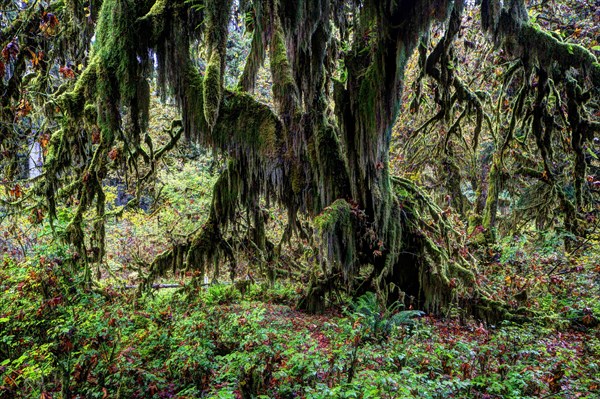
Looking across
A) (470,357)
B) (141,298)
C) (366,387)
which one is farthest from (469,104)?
(141,298)

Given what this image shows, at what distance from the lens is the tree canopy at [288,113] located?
484 centimetres

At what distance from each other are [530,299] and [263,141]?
551cm

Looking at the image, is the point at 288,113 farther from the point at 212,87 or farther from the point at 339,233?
the point at 339,233

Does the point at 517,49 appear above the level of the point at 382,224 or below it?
above

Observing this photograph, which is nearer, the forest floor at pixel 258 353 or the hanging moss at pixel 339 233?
the forest floor at pixel 258 353

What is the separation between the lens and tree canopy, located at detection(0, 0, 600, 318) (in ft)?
15.9

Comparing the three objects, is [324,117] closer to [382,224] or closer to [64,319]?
[382,224]

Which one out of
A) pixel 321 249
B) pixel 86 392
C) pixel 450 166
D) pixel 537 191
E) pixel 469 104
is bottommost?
pixel 86 392

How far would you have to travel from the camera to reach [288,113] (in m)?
5.81

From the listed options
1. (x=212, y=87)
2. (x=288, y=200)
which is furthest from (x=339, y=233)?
(x=212, y=87)

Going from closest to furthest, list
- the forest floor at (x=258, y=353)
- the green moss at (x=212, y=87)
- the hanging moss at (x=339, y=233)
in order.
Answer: the forest floor at (x=258, y=353) < the green moss at (x=212, y=87) < the hanging moss at (x=339, y=233)

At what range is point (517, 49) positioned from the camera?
6.10 meters

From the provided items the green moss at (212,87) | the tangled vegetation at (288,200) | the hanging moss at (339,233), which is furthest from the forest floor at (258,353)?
the green moss at (212,87)

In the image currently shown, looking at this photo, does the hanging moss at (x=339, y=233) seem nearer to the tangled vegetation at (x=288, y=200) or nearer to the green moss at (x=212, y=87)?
the tangled vegetation at (x=288, y=200)
